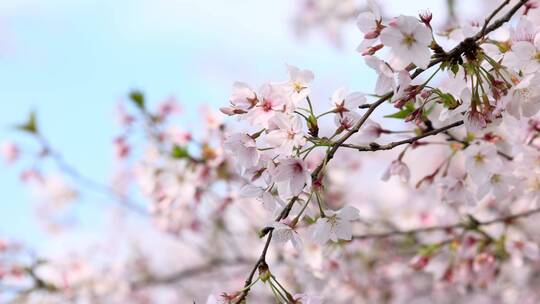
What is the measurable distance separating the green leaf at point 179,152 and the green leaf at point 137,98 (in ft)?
1.87

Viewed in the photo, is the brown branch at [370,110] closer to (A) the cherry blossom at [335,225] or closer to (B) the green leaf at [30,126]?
(A) the cherry blossom at [335,225]

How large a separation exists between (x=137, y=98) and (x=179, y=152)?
0.63 meters

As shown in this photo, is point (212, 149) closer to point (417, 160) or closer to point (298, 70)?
point (298, 70)

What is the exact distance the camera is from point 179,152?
3.00 metres

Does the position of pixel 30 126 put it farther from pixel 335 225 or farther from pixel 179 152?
pixel 335 225

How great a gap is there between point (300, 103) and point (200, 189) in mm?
1614

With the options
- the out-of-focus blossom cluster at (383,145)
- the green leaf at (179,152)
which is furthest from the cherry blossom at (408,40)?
the green leaf at (179,152)

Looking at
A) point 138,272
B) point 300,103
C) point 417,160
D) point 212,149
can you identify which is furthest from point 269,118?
point 417,160

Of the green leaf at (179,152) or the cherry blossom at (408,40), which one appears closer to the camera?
the cherry blossom at (408,40)

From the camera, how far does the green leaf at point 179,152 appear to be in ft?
9.85

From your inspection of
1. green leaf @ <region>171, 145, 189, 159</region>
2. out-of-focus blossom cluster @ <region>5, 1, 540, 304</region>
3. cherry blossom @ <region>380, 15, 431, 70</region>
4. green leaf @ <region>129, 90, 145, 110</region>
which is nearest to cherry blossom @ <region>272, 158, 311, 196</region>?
out-of-focus blossom cluster @ <region>5, 1, 540, 304</region>

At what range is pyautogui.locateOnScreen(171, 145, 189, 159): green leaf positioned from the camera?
9.85 ft

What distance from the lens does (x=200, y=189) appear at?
316 cm

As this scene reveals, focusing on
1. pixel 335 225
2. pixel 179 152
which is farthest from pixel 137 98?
pixel 335 225
